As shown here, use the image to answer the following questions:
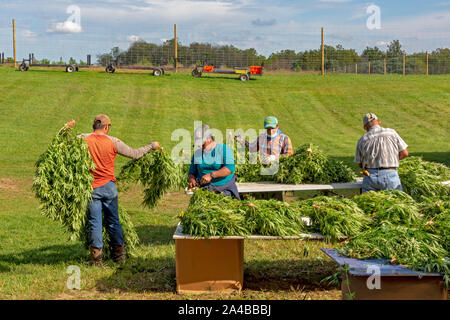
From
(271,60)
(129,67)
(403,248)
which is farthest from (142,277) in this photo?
(271,60)

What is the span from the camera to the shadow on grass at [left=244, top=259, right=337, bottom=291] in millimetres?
6246

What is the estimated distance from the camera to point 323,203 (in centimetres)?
588

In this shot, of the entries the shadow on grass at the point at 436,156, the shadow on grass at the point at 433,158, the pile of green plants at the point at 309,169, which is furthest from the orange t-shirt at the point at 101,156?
the shadow on grass at the point at 436,156

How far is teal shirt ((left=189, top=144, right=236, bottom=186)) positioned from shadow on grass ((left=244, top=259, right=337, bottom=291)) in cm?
120

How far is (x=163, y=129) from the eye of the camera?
23.2 metres

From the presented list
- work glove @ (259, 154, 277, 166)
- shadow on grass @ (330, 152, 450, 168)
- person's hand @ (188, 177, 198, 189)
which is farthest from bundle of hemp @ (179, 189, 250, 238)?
shadow on grass @ (330, 152, 450, 168)

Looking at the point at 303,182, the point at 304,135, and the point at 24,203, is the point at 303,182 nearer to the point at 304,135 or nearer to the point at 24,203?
the point at 24,203

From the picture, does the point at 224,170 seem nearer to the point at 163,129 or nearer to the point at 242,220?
the point at 242,220

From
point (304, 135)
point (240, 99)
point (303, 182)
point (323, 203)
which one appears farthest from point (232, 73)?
point (323, 203)

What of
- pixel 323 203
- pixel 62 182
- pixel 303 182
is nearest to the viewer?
pixel 323 203

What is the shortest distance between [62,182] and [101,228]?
2.72 feet

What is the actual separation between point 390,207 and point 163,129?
18.2m

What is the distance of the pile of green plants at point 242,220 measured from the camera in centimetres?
554
